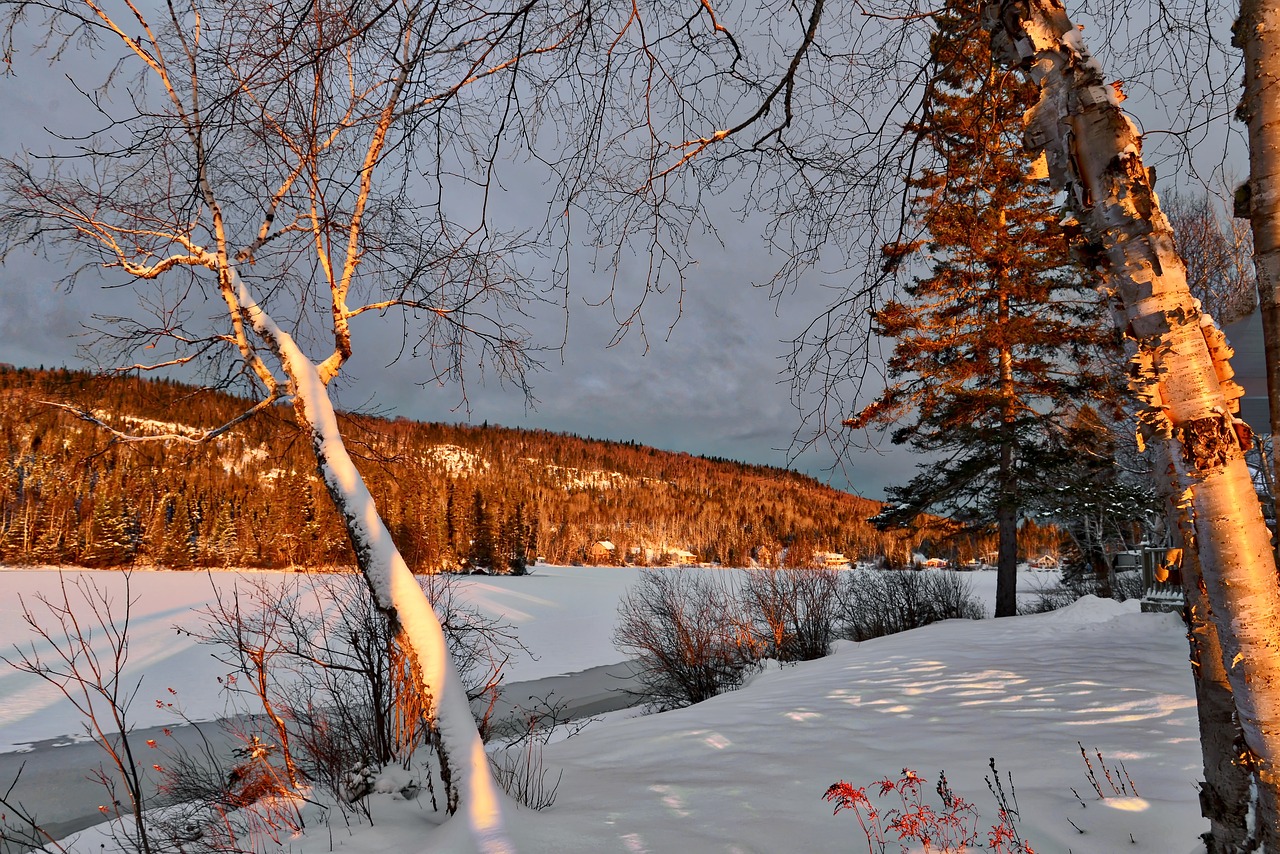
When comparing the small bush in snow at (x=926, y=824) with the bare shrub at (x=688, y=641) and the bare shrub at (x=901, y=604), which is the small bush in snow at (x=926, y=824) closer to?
the bare shrub at (x=688, y=641)

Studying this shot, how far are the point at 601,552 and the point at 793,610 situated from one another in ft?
224

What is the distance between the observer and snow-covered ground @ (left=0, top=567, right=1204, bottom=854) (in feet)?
10.2

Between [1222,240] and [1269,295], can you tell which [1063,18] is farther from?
[1222,240]

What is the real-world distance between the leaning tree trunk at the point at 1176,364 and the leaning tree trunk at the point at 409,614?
10.2ft

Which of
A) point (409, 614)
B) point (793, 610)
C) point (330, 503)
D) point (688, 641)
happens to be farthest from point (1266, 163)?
point (793, 610)

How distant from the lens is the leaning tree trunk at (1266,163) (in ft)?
5.45

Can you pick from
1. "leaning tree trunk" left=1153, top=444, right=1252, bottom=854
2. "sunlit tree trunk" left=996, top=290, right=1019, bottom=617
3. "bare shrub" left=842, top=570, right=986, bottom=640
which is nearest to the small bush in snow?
"leaning tree trunk" left=1153, top=444, right=1252, bottom=854

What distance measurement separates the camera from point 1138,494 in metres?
13.6

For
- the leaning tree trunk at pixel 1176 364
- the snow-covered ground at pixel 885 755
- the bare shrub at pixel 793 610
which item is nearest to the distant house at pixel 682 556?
the bare shrub at pixel 793 610

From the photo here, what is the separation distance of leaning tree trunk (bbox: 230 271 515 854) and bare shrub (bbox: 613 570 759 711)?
9.69 meters

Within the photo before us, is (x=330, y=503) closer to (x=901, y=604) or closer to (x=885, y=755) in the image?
(x=885, y=755)

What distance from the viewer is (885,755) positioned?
4.34 meters

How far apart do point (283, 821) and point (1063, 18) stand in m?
5.65

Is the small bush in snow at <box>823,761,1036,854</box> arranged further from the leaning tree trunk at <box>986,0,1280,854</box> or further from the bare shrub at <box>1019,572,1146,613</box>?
the bare shrub at <box>1019,572,1146,613</box>
